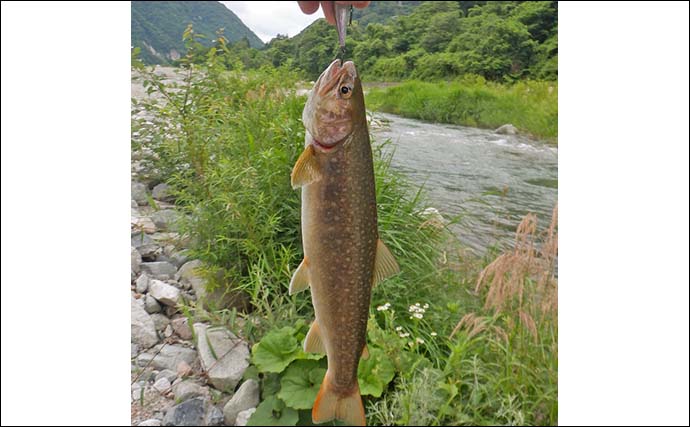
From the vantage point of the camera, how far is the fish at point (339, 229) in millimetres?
1325

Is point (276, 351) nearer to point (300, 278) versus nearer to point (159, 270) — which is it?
point (300, 278)

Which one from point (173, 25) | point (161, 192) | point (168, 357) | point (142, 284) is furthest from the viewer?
point (173, 25)

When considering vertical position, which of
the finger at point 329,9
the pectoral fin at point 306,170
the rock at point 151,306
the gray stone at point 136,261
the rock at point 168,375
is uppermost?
the finger at point 329,9

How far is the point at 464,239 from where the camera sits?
11.6 feet

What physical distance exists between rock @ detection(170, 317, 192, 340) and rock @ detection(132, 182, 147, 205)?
115cm

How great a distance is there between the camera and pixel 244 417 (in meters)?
1.64

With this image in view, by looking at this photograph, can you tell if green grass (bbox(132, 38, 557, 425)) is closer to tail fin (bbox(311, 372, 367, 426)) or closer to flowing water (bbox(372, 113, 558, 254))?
tail fin (bbox(311, 372, 367, 426))

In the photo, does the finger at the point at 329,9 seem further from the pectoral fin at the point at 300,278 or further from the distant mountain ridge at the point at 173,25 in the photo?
the distant mountain ridge at the point at 173,25

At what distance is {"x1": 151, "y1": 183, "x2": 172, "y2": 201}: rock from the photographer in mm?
3137

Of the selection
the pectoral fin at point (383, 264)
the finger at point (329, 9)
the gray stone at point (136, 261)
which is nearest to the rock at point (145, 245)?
the gray stone at point (136, 261)

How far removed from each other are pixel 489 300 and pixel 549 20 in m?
5.72

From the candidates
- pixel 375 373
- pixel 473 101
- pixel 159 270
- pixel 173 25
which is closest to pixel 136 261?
pixel 159 270

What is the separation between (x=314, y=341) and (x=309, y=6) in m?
0.84

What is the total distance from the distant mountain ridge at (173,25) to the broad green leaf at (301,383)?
228 centimetres
